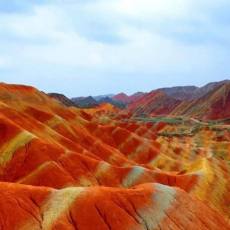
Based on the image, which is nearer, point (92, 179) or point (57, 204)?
point (57, 204)

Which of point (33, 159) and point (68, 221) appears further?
point (33, 159)

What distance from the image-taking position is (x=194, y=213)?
59344 mm

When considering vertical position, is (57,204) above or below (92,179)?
above

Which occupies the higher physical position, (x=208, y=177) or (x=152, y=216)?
(x=152, y=216)

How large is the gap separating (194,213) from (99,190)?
497 inches

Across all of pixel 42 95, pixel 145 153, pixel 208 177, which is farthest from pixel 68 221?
pixel 42 95

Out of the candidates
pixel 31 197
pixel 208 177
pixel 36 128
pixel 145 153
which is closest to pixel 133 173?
pixel 208 177


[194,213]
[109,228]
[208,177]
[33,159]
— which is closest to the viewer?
[109,228]

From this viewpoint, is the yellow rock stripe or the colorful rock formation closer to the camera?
the yellow rock stripe

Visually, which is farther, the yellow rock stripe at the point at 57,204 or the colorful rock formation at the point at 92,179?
the colorful rock formation at the point at 92,179

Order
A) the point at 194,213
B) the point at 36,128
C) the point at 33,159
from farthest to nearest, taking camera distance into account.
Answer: the point at 36,128
the point at 33,159
the point at 194,213

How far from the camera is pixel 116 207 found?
55.3m

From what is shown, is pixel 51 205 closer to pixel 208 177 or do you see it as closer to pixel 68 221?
pixel 68 221

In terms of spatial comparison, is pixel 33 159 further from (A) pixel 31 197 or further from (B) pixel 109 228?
(B) pixel 109 228
